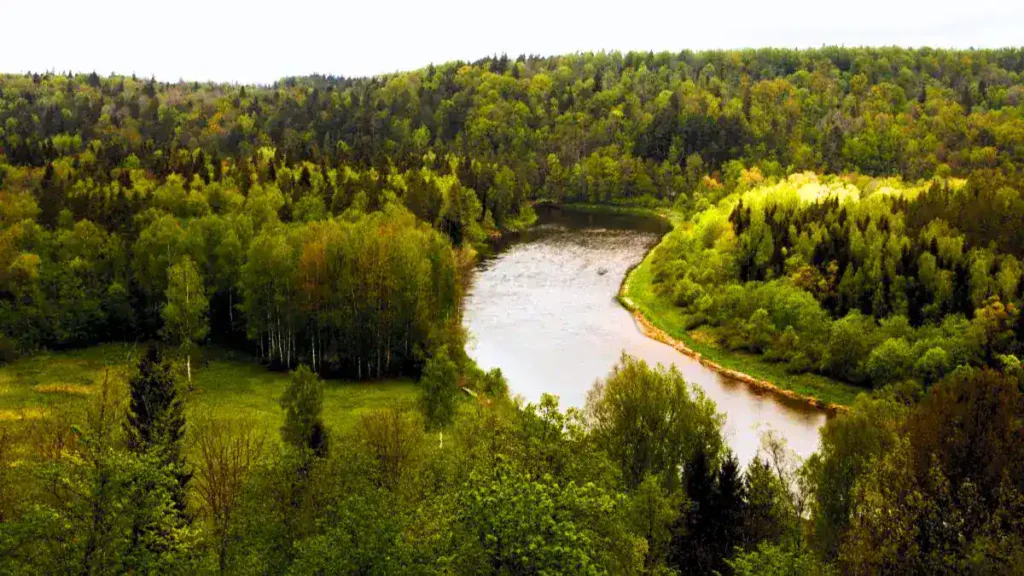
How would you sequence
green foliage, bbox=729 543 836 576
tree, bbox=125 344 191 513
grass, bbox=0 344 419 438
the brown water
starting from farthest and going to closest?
1. the brown water
2. grass, bbox=0 344 419 438
3. tree, bbox=125 344 191 513
4. green foliage, bbox=729 543 836 576

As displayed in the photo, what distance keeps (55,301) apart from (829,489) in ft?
214

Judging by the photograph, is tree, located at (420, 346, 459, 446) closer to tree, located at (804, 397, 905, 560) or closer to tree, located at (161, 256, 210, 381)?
tree, located at (804, 397, 905, 560)

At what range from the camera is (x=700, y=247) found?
336 feet

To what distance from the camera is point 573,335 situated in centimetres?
7944

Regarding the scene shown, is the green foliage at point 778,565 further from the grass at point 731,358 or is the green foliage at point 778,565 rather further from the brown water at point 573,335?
the grass at point 731,358

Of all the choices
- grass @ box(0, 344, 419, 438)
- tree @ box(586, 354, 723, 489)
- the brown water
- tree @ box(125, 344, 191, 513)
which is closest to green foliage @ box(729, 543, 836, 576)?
tree @ box(586, 354, 723, 489)

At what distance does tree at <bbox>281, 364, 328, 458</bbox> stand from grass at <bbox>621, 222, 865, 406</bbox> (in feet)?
148

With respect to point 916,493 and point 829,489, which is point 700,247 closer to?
point 829,489

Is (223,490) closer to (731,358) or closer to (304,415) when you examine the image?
(304,415)

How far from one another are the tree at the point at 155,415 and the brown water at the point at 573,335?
31.5 meters

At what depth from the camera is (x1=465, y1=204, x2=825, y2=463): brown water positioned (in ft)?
198

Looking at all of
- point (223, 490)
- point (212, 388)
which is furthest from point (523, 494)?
point (212, 388)

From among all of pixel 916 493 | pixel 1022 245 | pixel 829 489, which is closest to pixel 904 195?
pixel 1022 245

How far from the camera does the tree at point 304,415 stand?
36750 mm
